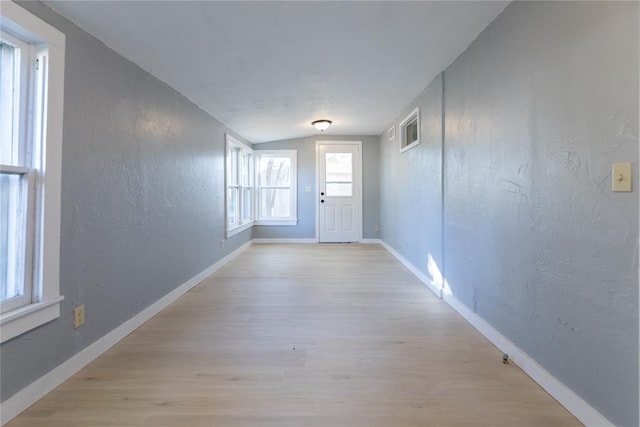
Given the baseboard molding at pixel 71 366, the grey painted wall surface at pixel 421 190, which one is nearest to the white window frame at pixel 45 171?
the baseboard molding at pixel 71 366

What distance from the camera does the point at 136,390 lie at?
5.22 feet

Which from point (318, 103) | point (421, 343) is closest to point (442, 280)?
point (421, 343)

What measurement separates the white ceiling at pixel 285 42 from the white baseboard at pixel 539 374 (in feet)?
6.48

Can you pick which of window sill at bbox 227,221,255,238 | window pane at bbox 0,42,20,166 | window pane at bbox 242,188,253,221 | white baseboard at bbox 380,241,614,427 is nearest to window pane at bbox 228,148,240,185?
window pane at bbox 242,188,253,221

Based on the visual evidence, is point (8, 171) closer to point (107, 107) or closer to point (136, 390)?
point (107, 107)

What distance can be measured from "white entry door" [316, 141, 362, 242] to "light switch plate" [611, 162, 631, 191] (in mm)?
5176

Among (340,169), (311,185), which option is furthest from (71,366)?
(340,169)

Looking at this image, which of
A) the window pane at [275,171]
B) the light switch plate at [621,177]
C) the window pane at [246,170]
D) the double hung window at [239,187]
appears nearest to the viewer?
the light switch plate at [621,177]

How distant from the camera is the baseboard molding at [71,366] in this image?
54.9 inches

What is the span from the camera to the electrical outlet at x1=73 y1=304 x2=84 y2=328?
176 centimetres

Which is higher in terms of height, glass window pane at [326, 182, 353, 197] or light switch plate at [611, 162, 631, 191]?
glass window pane at [326, 182, 353, 197]

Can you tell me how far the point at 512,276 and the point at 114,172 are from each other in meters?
2.56

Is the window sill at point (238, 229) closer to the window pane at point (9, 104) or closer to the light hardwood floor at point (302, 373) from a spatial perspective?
the light hardwood floor at point (302, 373)

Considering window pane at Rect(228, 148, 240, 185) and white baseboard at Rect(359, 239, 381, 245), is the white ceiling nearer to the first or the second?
window pane at Rect(228, 148, 240, 185)
